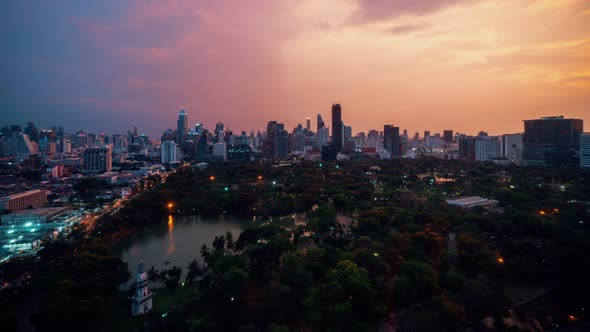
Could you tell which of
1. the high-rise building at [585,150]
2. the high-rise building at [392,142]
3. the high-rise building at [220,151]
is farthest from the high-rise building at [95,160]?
the high-rise building at [585,150]

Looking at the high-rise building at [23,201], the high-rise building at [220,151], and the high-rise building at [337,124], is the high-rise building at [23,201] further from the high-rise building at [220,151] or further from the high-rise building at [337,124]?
Answer: the high-rise building at [337,124]

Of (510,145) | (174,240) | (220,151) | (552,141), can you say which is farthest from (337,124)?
(174,240)

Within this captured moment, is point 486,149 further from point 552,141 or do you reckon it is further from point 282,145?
point 282,145

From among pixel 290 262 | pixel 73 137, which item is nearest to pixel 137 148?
pixel 73 137

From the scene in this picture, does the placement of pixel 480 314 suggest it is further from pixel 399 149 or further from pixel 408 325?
pixel 399 149

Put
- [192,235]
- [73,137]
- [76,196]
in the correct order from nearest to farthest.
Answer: [192,235], [76,196], [73,137]

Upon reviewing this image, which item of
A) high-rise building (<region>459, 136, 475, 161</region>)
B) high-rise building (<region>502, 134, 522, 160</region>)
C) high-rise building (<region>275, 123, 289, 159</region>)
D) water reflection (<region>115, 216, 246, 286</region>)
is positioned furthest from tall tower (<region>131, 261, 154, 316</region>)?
high-rise building (<region>502, 134, 522, 160</region>)

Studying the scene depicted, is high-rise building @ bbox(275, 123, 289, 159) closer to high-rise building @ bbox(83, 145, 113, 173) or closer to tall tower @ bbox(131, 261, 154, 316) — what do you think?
high-rise building @ bbox(83, 145, 113, 173)
